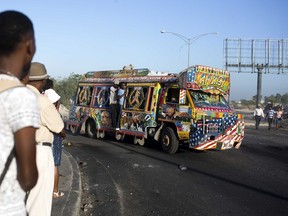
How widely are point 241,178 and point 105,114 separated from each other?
794 centimetres

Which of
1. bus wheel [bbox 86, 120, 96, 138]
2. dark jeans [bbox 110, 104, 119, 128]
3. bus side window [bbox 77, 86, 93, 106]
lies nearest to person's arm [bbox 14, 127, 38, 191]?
dark jeans [bbox 110, 104, 119, 128]

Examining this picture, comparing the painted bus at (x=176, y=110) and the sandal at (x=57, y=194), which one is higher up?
the painted bus at (x=176, y=110)

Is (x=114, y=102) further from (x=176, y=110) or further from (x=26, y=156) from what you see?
(x=26, y=156)

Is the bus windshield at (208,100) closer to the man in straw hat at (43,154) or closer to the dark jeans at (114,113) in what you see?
the dark jeans at (114,113)

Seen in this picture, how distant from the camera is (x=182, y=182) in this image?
8320 millimetres

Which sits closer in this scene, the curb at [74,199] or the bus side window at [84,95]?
the curb at [74,199]

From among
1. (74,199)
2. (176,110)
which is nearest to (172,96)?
(176,110)

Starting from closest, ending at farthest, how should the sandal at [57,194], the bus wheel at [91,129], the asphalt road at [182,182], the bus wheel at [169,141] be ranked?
the sandal at [57,194] < the asphalt road at [182,182] < the bus wheel at [169,141] < the bus wheel at [91,129]

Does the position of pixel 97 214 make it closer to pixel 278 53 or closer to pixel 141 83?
pixel 141 83

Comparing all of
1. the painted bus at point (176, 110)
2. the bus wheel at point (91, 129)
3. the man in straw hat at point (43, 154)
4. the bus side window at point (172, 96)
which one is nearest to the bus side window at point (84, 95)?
the bus wheel at point (91, 129)

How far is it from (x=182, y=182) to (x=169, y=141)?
4.19 m

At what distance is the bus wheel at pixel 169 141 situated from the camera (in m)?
12.3

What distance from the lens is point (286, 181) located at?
8.74 m

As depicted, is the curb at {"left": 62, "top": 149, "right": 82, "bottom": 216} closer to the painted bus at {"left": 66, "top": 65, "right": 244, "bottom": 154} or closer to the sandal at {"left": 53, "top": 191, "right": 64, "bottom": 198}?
the sandal at {"left": 53, "top": 191, "right": 64, "bottom": 198}
